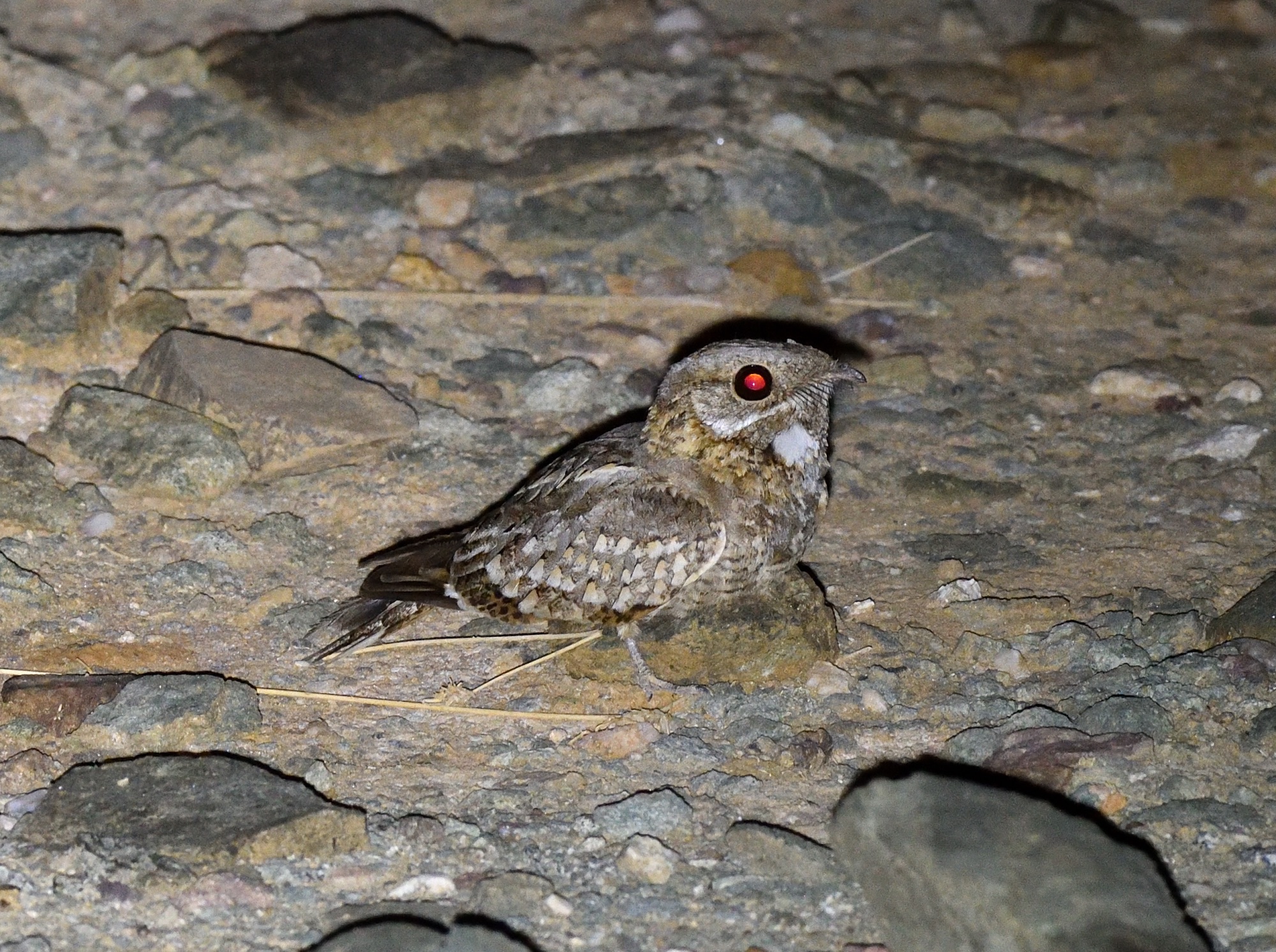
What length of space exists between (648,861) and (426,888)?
0.43 meters

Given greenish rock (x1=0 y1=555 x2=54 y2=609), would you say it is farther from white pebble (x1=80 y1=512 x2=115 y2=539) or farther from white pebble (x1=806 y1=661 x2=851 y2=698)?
white pebble (x1=806 y1=661 x2=851 y2=698)

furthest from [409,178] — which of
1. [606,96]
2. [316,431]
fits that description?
[316,431]

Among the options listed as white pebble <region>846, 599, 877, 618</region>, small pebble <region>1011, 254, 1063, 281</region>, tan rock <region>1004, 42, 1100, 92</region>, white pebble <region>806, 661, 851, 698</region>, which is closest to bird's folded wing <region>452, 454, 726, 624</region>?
white pebble <region>806, 661, 851, 698</region>

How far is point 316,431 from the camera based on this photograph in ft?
13.8

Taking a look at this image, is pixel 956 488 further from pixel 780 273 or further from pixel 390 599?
pixel 390 599

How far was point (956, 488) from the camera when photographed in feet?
13.7

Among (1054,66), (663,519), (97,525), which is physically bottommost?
(97,525)

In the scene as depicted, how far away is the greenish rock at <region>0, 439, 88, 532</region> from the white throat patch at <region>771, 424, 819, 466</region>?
186 centimetres

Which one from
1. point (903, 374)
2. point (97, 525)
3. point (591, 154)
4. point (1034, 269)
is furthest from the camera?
point (591, 154)

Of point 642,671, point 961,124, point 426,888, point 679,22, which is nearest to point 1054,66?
point 961,124

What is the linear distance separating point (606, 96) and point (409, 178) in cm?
98

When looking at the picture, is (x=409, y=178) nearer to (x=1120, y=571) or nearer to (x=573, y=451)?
(x=573, y=451)

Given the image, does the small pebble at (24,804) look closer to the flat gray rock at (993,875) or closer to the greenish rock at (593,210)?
the flat gray rock at (993,875)

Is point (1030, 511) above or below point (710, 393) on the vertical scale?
below
